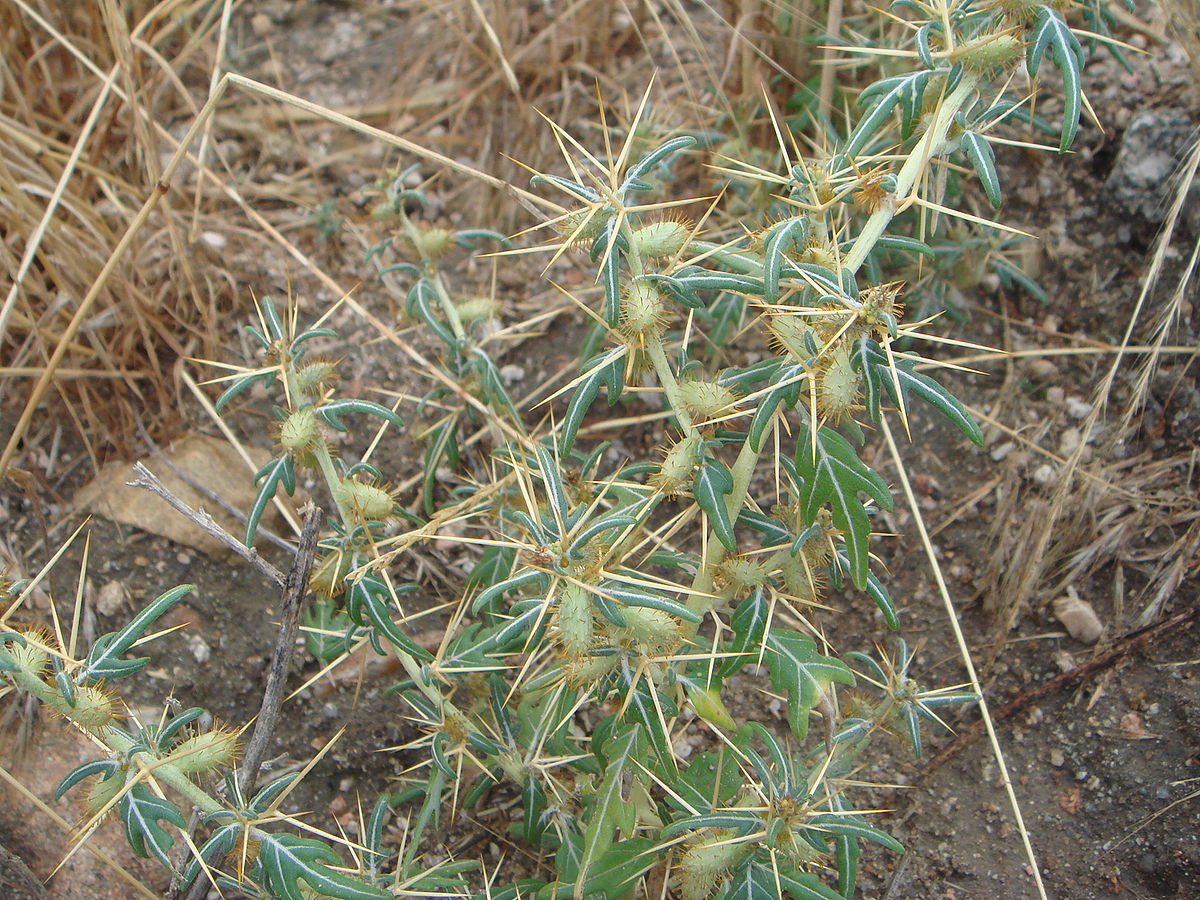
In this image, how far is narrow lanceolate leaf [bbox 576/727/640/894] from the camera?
1.75m

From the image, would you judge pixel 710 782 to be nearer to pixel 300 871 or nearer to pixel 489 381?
pixel 300 871

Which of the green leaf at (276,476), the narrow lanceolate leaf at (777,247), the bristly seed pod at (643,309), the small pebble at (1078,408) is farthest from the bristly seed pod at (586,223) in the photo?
the small pebble at (1078,408)

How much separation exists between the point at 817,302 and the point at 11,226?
2419 mm

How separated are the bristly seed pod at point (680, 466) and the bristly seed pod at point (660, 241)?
0.32 meters

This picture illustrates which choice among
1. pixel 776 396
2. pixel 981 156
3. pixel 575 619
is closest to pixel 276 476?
pixel 575 619

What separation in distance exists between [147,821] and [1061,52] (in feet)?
6.58

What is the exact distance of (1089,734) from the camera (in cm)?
225

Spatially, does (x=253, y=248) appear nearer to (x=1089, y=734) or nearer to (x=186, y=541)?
(x=186, y=541)

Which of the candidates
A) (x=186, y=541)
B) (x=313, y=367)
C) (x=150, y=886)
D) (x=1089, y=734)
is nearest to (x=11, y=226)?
(x=186, y=541)

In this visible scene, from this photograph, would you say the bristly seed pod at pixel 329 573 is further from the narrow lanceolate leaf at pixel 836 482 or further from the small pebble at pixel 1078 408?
the small pebble at pixel 1078 408

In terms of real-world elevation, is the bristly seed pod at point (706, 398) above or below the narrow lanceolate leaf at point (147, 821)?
above

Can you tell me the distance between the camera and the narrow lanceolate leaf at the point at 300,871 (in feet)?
5.51

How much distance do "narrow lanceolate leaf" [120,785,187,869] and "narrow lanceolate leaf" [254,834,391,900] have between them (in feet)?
0.52

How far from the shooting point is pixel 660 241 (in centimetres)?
166
